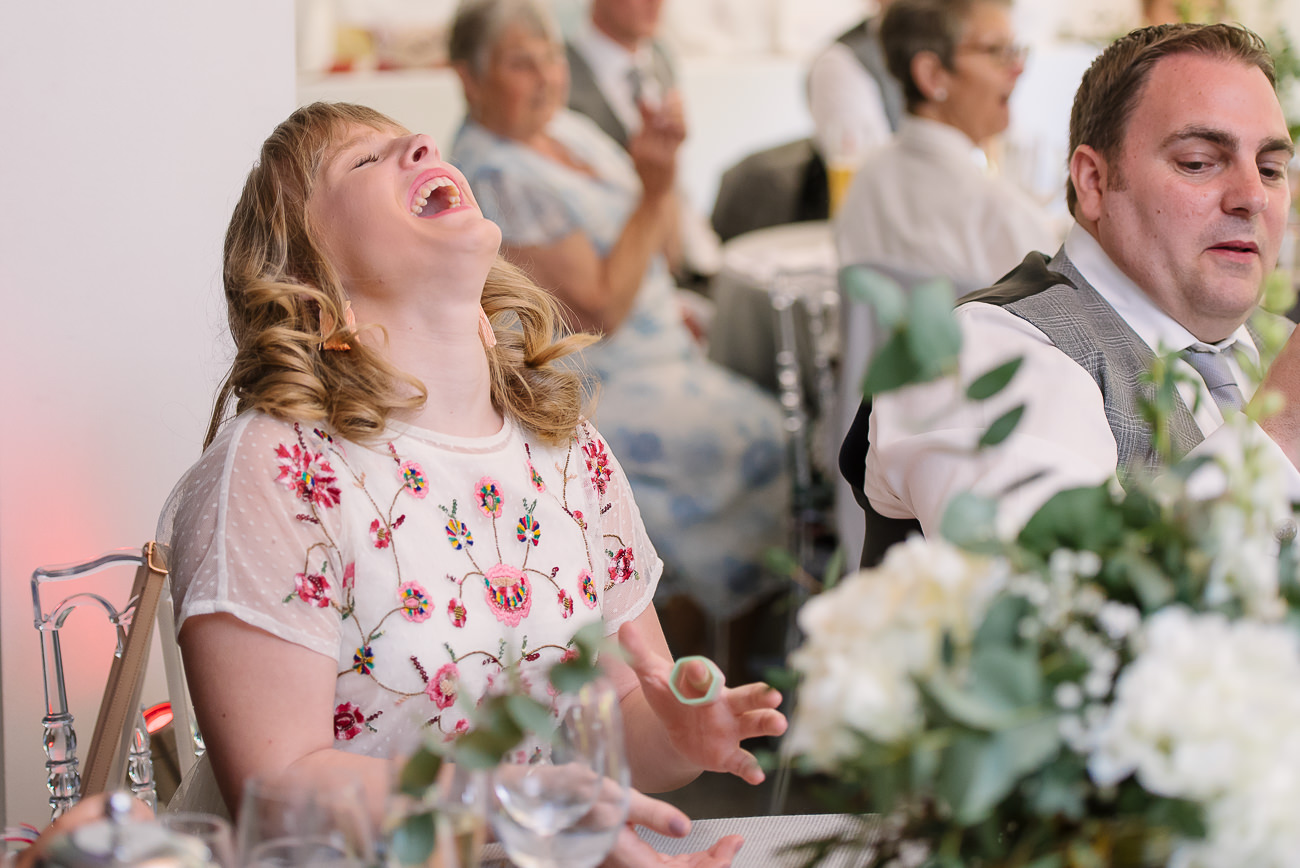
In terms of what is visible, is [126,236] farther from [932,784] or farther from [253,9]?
[932,784]

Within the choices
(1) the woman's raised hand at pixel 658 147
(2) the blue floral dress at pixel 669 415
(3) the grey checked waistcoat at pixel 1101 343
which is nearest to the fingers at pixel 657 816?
(3) the grey checked waistcoat at pixel 1101 343

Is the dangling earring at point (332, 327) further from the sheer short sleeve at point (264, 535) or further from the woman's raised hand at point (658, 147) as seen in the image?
the woman's raised hand at point (658, 147)

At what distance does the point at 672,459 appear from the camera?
3.22 meters

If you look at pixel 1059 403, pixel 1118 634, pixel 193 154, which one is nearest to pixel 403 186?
pixel 193 154

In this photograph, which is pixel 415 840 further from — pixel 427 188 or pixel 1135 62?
pixel 1135 62

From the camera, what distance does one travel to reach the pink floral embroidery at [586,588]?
128 centimetres

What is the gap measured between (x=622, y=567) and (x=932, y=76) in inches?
77.5

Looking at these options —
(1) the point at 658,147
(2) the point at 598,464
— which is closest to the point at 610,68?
(1) the point at 658,147

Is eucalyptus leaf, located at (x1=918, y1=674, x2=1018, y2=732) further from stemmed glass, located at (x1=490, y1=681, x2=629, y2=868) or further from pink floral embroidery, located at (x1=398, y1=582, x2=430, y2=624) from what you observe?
pink floral embroidery, located at (x1=398, y1=582, x2=430, y2=624)

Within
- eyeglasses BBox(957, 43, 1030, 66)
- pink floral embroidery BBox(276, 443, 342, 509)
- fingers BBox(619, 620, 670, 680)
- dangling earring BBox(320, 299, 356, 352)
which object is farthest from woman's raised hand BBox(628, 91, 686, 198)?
fingers BBox(619, 620, 670, 680)

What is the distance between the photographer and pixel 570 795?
0.70 meters

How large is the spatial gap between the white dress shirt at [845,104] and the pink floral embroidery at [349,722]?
321 centimetres

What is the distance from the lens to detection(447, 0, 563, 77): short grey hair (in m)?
3.38

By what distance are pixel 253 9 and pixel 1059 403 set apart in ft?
3.53
